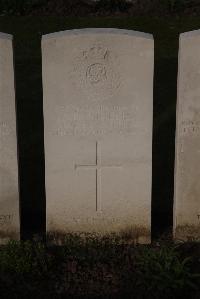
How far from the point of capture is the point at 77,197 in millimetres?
6336

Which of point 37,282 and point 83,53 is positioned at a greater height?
point 83,53

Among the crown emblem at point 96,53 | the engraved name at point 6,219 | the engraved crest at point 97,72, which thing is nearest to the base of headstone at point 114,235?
the engraved name at point 6,219

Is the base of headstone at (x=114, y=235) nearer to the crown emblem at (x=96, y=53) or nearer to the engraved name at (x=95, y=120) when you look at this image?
the engraved name at (x=95, y=120)

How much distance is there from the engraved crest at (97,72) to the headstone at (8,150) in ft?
1.95

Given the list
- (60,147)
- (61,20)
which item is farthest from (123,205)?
(61,20)

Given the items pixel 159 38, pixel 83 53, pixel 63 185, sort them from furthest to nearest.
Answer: pixel 159 38 < pixel 63 185 < pixel 83 53

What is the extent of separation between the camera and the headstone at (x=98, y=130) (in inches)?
230

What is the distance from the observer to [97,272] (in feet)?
19.6

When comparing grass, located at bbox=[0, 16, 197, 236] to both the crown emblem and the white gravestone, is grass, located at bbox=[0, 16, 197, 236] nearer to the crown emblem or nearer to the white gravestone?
the white gravestone

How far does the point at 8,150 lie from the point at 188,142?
1671 mm

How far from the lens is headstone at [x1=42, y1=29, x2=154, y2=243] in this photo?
5836 mm

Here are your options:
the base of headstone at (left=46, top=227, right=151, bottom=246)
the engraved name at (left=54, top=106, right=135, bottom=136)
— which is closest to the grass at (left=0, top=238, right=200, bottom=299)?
the base of headstone at (left=46, top=227, right=151, bottom=246)

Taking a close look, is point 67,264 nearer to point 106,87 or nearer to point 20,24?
point 106,87

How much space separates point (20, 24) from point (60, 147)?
6.36 metres
